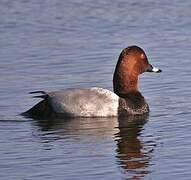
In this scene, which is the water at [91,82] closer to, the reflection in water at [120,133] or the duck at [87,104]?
the reflection in water at [120,133]

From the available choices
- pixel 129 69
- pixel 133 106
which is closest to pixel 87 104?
pixel 133 106

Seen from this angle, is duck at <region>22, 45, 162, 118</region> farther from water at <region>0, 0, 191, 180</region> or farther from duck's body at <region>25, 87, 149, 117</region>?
water at <region>0, 0, 191, 180</region>

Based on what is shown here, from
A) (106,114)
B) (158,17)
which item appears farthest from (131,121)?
(158,17)

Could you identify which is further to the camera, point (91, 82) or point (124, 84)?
point (91, 82)

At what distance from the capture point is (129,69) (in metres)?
14.3

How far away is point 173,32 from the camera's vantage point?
18.4 m

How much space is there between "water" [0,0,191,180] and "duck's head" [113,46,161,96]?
1.11 ft

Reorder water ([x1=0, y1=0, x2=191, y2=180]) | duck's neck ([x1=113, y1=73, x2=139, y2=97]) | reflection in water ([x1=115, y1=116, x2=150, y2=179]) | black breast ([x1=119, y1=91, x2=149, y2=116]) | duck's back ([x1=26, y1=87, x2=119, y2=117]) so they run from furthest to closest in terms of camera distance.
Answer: duck's neck ([x1=113, y1=73, x2=139, y2=97])
black breast ([x1=119, y1=91, x2=149, y2=116])
duck's back ([x1=26, y1=87, x2=119, y2=117])
water ([x1=0, y1=0, x2=191, y2=180])
reflection in water ([x1=115, y1=116, x2=150, y2=179])

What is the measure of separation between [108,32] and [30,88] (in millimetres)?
4282

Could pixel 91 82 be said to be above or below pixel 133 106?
above

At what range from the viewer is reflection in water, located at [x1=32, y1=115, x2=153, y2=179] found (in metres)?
10.6

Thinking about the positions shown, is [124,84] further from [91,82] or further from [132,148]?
[132,148]

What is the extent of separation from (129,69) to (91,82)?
85 cm

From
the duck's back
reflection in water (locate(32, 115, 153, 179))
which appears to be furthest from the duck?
reflection in water (locate(32, 115, 153, 179))
